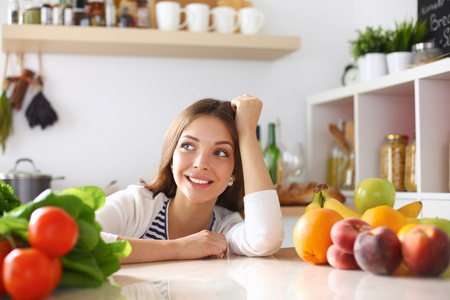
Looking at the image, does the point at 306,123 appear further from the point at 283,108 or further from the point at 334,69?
the point at 334,69

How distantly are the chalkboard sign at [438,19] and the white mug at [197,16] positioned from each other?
35.0 inches

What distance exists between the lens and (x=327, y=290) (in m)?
0.63

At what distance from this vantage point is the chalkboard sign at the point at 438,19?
1.90 metres

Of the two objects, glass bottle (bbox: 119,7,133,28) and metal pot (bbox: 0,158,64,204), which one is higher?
glass bottle (bbox: 119,7,133,28)

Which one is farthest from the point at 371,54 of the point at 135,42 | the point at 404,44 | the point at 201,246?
the point at 201,246

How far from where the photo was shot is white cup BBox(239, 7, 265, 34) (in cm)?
228

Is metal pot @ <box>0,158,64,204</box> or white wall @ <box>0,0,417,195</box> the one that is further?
white wall @ <box>0,0,417,195</box>

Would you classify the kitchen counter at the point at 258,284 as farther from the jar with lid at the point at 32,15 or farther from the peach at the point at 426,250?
the jar with lid at the point at 32,15

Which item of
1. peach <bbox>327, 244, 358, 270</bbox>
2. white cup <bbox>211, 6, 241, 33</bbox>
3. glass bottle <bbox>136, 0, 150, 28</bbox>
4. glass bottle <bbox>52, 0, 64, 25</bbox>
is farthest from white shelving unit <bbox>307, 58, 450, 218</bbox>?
glass bottle <bbox>52, 0, 64, 25</bbox>

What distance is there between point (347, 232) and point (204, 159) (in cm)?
48

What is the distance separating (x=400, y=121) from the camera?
2.19m

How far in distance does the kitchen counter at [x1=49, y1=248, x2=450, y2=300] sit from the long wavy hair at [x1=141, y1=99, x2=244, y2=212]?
43 centimetres

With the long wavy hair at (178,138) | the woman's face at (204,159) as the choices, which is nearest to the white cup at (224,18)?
the long wavy hair at (178,138)

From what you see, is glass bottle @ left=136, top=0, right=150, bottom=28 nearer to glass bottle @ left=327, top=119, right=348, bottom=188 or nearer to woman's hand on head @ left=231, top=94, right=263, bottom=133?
glass bottle @ left=327, top=119, right=348, bottom=188
